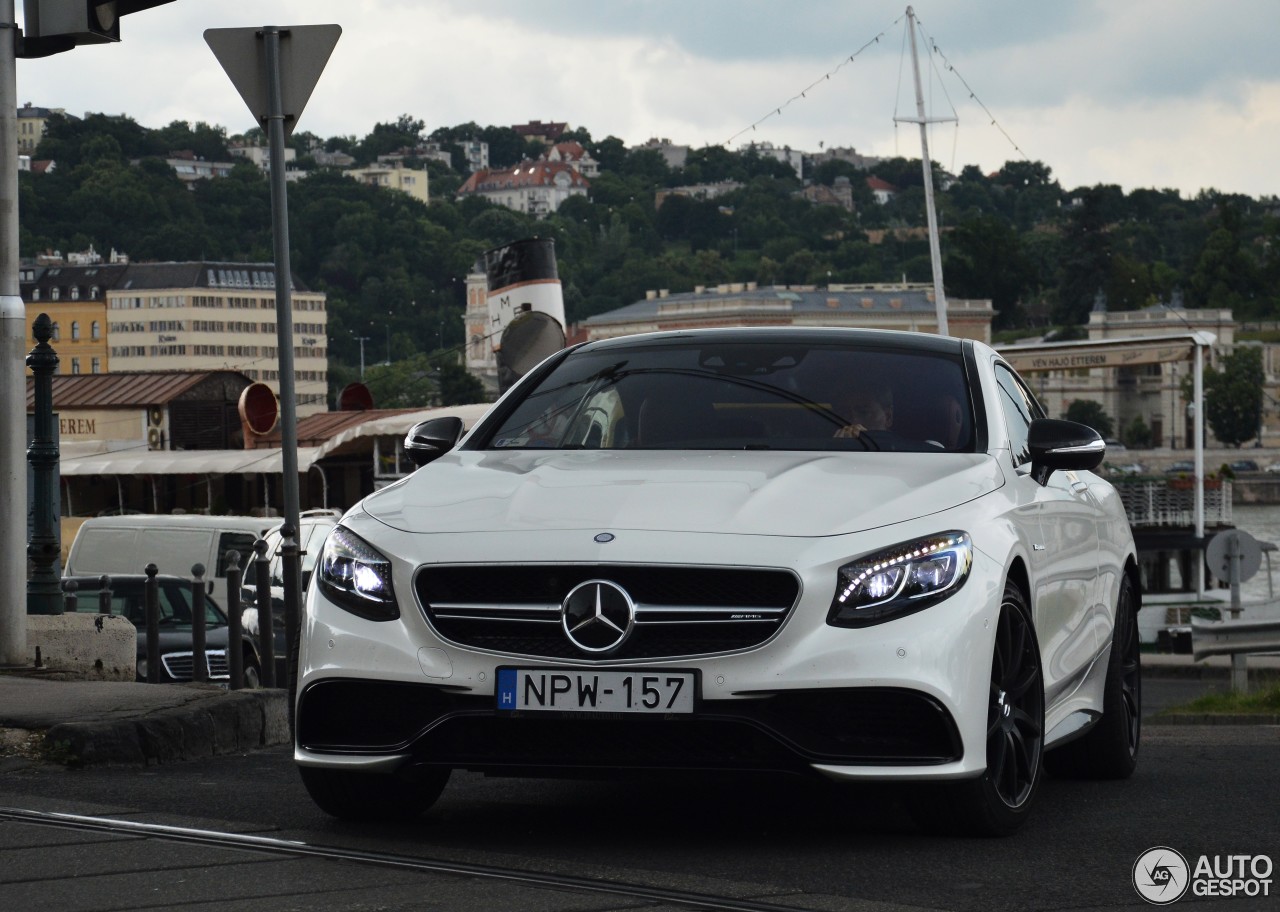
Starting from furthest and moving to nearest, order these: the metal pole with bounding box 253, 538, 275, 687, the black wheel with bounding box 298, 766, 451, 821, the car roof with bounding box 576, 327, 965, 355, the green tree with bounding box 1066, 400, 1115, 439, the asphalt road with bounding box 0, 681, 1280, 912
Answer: the green tree with bounding box 1066, 400, 1115, 439 < the metal pole with bounding box 253, 538, 275, 687 < the car roof with bounding box 576, 327, 965, 355 < the black wheel with bounding box 298, 766, 451, 821 < the asphalt road with bounding box 0, 681, 1280, 912

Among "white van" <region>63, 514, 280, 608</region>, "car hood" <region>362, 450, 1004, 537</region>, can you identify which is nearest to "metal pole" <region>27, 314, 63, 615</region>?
"car hood" <region>362, 450, 1004, 537</region>

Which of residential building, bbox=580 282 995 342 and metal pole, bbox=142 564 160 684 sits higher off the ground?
residential building, bbox=580 282 995 342

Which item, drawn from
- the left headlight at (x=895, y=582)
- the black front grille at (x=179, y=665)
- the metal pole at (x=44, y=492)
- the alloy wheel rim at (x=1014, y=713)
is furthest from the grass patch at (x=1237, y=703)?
the left headlight at (x=895, y=582)

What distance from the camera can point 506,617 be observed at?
520 centimetres

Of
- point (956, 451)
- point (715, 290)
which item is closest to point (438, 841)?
point (956, 451)

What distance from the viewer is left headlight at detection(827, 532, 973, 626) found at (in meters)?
5.08

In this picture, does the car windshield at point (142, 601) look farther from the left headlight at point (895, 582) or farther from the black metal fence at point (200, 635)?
the left headlight at point (895, 582)

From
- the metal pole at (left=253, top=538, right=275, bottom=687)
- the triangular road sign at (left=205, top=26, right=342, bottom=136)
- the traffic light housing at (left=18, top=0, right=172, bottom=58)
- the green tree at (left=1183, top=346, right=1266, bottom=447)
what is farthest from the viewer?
the green tree at (left=1183, top=346, right=1266, bottom=447)

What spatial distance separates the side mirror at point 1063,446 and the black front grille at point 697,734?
53.6 inches

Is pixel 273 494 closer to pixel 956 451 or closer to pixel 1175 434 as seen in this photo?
pixel 956 451

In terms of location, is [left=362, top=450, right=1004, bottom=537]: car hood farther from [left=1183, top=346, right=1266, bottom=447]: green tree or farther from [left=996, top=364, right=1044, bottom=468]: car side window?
[left=1183, top=346, right=1266, bottom=447]: green tree

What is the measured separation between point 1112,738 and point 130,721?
3338 mm

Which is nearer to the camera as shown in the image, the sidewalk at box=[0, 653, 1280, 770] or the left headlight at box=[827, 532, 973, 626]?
the left headlight at box=[827, 532, 973, 626]

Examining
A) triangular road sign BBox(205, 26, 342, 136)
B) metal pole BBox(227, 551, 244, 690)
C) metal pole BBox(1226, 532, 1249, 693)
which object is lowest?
metal pole BBox(1226, 532, 1249, 693)
